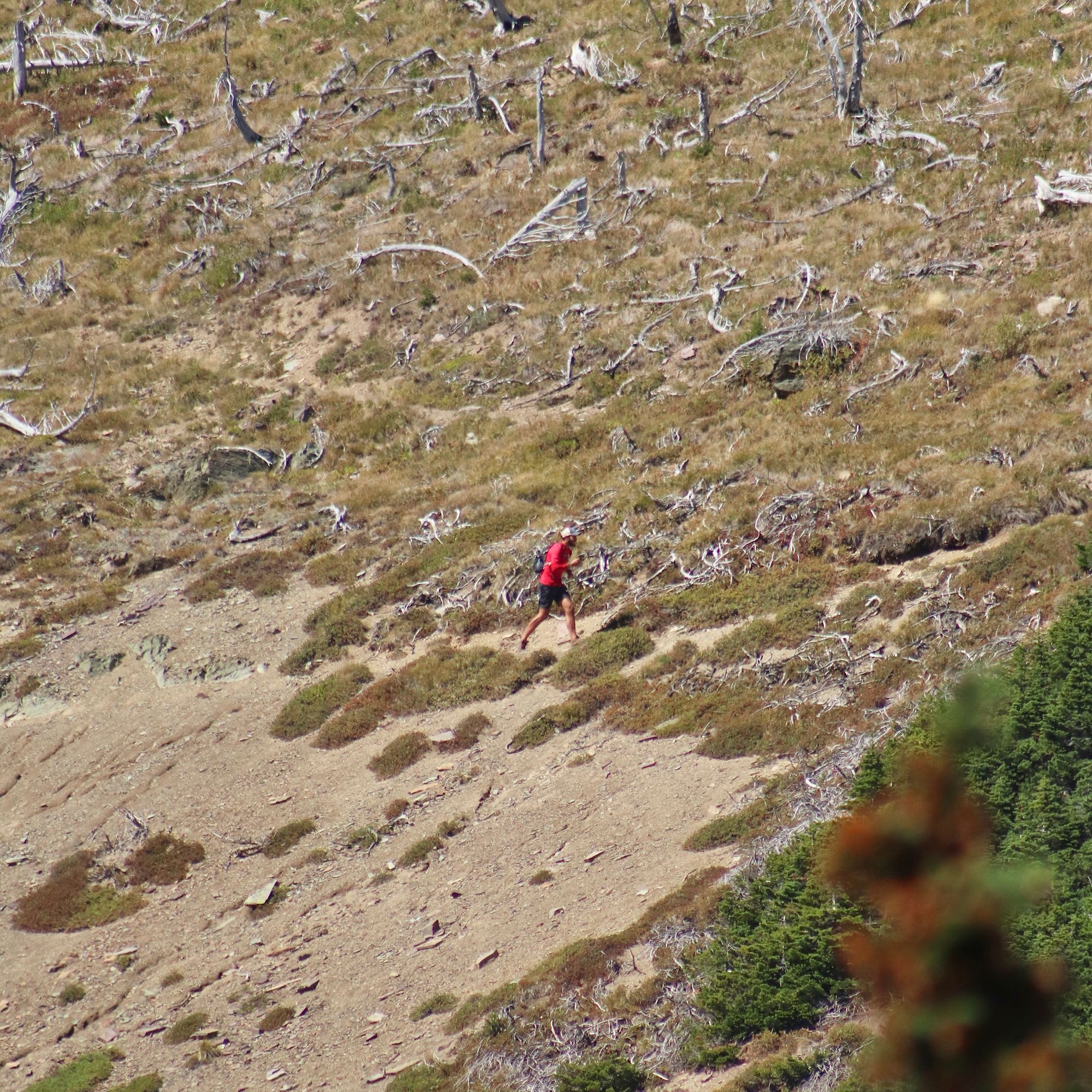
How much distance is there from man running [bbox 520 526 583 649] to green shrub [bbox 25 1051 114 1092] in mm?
8685

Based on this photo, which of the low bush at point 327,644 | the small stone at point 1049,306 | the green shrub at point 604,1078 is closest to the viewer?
the green shrub at point 604,1078

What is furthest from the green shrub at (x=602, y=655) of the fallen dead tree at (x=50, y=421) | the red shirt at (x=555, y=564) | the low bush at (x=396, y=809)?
the fallen dead tree at (x=50, y=421)

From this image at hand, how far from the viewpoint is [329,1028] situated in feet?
35.5

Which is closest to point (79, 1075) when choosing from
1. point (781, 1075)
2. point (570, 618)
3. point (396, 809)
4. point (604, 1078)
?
point (396, 809)

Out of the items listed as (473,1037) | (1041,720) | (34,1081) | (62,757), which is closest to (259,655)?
(62,757)

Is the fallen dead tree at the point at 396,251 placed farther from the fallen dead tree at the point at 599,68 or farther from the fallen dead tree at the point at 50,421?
the fallen dead tree at the point at 599,68

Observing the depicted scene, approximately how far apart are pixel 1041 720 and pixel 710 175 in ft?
97.1

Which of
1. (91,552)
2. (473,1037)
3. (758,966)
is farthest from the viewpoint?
(91,552)

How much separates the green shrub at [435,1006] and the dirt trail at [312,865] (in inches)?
4.6

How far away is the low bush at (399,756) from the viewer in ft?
52.6

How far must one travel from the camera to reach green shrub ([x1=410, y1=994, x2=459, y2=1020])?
10.4m

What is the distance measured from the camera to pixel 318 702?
18359 millimetres

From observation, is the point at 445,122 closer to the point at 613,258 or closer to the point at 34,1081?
the point at 613,258

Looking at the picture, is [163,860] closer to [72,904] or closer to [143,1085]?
[72,904]
